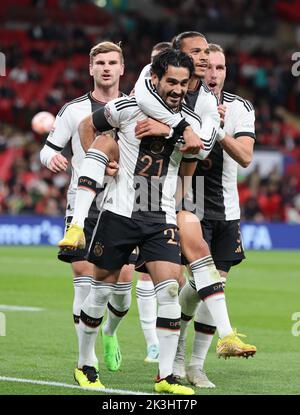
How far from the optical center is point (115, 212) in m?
7.53

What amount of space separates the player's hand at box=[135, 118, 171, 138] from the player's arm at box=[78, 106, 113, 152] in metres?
0.25

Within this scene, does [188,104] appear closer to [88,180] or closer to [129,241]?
[88,180]

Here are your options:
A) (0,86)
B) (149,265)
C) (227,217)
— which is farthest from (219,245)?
(0,86)

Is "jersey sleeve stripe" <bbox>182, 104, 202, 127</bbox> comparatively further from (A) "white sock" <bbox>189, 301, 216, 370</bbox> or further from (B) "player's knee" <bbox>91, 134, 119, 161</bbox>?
(A) "white sock" <bbox>189, 301, 216, 370</bbox>

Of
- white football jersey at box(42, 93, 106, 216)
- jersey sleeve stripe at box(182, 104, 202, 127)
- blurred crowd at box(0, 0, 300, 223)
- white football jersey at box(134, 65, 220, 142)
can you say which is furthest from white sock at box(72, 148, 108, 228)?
blurred crowd at box(0, 0, 300, 223)

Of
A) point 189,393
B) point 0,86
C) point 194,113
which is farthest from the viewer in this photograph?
point 0,86

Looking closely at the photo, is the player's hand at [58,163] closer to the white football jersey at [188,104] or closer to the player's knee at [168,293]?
the white football jersey at [188,104]

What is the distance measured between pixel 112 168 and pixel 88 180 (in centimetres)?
19

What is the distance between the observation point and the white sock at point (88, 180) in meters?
7.49

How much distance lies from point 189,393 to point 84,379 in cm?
83

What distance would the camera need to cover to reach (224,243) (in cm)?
850

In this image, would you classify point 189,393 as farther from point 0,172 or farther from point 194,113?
point 0,172

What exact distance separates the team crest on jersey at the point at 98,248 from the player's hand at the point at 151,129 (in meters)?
0.81

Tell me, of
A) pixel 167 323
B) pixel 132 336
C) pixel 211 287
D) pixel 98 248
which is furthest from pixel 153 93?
pixel 132 336
